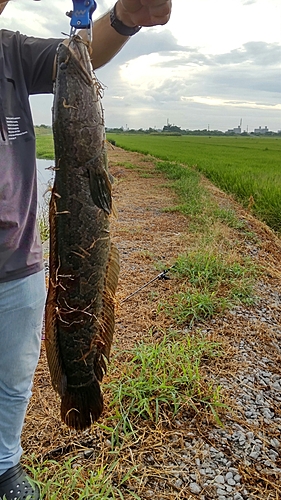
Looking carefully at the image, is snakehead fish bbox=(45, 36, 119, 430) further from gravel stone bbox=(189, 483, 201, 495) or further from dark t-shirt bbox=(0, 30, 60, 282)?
gravel stone bbox=(189, 483, 201, 495)

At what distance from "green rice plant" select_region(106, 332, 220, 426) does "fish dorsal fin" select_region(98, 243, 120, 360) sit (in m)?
1.13

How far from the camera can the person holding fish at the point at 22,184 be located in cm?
183

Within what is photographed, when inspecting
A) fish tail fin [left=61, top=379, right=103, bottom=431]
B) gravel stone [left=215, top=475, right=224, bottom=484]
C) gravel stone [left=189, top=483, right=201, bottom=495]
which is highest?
fish tail fin [left=61, top=379, right=103, bottom=431]

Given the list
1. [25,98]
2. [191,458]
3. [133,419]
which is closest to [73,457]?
[133,419]

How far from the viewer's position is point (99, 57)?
2.06 meters

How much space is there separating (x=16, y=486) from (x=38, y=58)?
198cm

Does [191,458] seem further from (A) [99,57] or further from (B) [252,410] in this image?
(A) [99,57]

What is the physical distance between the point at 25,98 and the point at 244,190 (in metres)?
10.1

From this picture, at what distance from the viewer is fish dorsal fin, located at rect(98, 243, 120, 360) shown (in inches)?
74.4

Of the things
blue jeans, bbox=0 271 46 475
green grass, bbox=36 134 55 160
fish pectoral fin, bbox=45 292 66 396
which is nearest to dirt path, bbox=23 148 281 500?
green grass, bbox=36 134 55 160

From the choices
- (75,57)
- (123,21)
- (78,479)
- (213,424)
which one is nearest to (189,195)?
(213,424)

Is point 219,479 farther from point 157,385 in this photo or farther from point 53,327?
point 53,327

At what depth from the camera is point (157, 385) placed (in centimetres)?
316

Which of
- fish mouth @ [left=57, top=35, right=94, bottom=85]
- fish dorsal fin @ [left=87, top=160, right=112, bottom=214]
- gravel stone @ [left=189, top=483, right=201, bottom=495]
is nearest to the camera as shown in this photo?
fish mouth @ [left=57, top=35, right=94, bottom=85]
